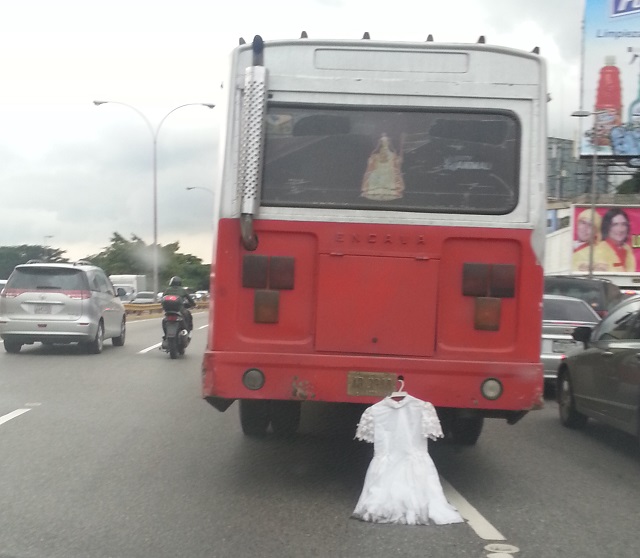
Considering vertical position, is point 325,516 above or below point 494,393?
below

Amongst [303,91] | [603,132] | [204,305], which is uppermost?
[603,132]

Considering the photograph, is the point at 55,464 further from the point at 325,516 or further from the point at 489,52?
the point at 489,52

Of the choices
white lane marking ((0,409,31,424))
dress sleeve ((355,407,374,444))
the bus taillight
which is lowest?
white lane marking ((0,409,31,424))

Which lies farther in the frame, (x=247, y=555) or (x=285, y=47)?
(x=285, y=47)

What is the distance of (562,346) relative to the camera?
12320mm

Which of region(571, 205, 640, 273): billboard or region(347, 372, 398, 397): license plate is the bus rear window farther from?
region(571, 205, 640, 273): billboard

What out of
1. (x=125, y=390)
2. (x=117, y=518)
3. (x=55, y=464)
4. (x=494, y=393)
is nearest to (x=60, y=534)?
(x=117, y=518)

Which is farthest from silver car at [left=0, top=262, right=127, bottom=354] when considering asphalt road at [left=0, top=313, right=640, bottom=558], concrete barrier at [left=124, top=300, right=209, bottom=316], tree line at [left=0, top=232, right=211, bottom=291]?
tree line at [left=0, top=232, right=211, bottom=291]

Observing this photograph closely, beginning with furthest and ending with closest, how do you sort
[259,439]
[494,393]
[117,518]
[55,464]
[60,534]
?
[259,439] < [55,464] < [494,393] < [117,518] < [60,534]

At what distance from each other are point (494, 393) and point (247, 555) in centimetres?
216

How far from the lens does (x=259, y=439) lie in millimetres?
8859

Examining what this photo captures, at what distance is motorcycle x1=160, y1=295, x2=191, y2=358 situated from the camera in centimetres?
1714

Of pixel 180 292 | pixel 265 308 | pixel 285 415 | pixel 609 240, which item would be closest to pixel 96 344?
pixel 180 292

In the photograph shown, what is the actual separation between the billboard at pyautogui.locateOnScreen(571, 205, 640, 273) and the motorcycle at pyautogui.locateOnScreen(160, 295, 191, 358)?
41.9 metres
